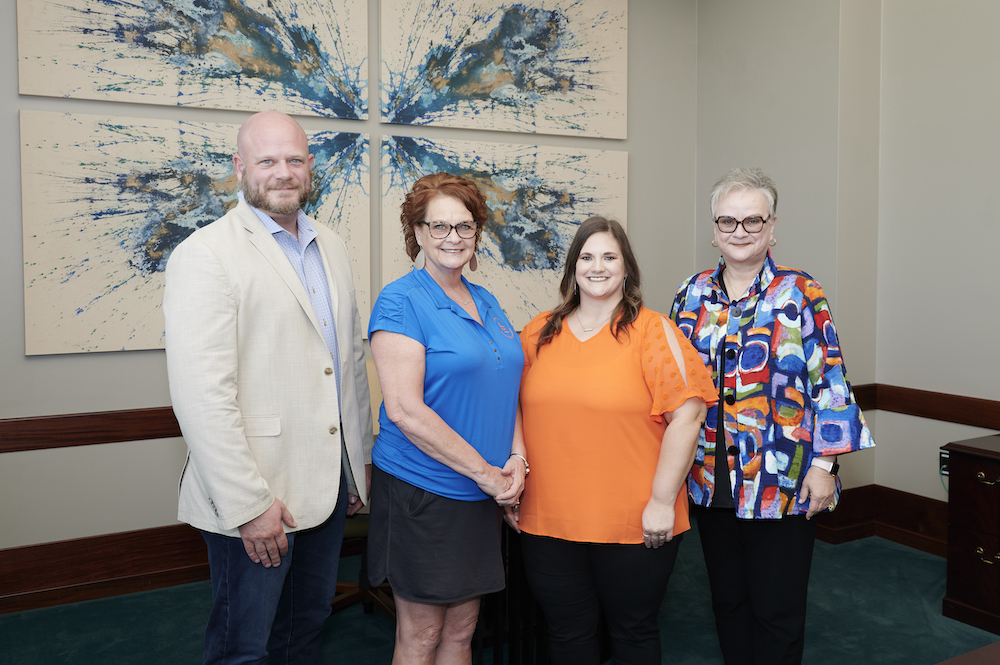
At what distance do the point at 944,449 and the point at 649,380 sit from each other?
2.06 m

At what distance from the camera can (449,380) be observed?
1.67 m

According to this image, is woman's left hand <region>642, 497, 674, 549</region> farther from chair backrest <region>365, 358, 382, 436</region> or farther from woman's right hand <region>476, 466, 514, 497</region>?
chair backrest <region>365, 358, 382, 436</region>

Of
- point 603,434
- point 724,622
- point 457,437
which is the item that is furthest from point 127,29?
point 724,622

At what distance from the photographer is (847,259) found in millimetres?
3658

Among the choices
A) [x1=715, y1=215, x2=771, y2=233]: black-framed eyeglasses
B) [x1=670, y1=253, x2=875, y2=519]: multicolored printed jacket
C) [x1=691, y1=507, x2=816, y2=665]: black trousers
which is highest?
[x1=715, y1=215, x2=771, y2=233]: black-framed eyeglasses

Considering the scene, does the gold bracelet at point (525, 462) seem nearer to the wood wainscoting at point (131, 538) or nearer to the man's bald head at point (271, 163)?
the man's bald head at point (271, 163)

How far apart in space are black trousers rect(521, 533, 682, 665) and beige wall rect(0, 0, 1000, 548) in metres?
2.24

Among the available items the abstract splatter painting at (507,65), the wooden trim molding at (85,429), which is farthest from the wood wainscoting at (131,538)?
the abstract splatter painting at (507,65)

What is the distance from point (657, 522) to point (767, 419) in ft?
1.38

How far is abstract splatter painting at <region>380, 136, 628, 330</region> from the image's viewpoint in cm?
363

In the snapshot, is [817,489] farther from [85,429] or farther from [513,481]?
[85,429]

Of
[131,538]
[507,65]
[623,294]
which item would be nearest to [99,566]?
[131,538]

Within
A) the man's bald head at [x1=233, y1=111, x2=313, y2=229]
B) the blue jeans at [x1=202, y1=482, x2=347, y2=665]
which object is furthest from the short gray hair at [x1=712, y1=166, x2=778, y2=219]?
the blue jeans at [x1=202, y1=482, x2=347, y2=665]

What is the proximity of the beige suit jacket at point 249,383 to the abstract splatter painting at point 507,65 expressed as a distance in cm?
214
